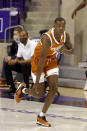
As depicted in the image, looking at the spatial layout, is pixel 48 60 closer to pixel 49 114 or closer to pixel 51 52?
pixel 51 52

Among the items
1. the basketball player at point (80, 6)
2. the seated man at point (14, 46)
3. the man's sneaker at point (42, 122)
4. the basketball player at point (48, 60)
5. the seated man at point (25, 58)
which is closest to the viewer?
the basketball player at point (48, 60)

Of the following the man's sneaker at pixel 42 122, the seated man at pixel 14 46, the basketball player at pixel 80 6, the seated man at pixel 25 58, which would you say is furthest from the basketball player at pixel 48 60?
the basketball player at pixel 80 6

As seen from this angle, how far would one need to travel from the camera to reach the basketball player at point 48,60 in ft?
13.7

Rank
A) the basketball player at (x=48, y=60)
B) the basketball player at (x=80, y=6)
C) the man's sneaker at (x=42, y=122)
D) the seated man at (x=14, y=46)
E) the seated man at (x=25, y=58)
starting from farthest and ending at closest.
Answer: the basketball player at (x=80, y=6) → the seated man at (x=14, y=46) → the seated man at (x=25, y=58) → the man's sneaker at (x=42, y=122) → the basketball player at (x=48, y=60)

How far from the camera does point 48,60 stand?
446 cm

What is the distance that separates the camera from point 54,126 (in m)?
4.33

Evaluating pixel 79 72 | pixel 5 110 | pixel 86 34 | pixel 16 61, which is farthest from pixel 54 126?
pixel 86 34

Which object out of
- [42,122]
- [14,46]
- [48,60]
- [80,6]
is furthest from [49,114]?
[80,6]

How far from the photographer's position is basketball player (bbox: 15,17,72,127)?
164 inches

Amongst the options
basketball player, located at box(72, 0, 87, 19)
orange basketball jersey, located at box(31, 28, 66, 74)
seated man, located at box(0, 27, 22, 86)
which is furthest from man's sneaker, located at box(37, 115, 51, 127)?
basketball player, located at box(72, 0, 87, 19)

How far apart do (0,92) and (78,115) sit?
2.76m

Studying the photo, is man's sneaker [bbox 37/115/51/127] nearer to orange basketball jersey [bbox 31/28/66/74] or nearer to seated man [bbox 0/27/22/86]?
orange basketball jersey [bbox 31/28/66/74]

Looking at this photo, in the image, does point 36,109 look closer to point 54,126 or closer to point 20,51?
point 54,126

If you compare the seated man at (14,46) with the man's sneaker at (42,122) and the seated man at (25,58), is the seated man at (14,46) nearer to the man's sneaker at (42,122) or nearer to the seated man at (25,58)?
the seated man at (25,58)
